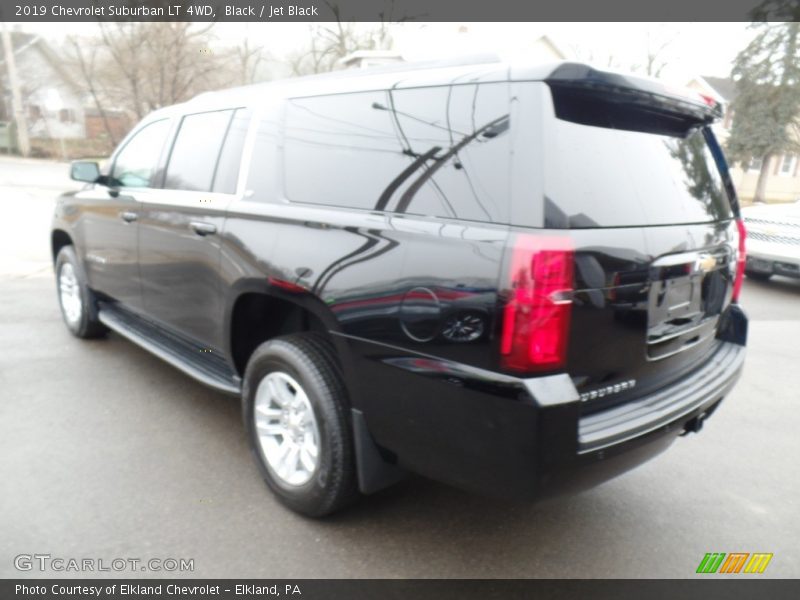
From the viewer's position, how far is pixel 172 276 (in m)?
3.55

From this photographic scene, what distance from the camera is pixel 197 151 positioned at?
11.6 feet

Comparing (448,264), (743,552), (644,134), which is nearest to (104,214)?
(448,264)

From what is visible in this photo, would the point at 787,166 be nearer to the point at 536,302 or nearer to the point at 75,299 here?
the point at 75,299

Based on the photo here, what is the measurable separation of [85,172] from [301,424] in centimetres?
304

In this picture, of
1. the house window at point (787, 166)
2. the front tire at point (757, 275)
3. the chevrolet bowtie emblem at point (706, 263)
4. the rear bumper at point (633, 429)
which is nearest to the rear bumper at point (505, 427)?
the rear bumper at point (633, 429)

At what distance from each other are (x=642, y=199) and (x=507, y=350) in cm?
90

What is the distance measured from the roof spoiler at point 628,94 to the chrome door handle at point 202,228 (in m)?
1.89

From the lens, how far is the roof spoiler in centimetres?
204

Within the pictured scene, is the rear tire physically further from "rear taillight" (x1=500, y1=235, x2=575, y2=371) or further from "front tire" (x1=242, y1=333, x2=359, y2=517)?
"rear taillight" (x1=500, y1=235, x2=575, y2=371)

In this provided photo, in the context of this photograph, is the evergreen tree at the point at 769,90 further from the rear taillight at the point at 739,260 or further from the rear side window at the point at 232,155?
the rear side window at the point at 232,155

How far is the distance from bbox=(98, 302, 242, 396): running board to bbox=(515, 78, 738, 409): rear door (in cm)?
190

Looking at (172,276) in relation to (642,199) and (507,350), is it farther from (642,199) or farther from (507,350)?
(642,199)

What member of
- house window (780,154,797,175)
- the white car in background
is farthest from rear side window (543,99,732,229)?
house window (780,154,797,175)

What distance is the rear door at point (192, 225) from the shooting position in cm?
317
